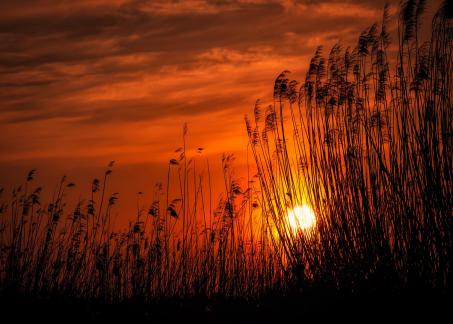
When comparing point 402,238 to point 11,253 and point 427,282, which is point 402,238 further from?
point 11,253

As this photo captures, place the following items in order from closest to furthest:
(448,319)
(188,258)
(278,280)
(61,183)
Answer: (448,319), (278,280), (188,258), (61,183)

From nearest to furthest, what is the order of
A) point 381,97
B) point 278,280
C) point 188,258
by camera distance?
point 381,97
point 278,280
point 188,258

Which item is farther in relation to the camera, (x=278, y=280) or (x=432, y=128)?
(x=278, y=280)

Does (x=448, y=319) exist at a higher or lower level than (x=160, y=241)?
lower

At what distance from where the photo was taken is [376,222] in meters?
3.18

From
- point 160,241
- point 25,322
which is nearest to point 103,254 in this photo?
point 160,241

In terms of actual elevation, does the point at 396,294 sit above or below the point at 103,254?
below

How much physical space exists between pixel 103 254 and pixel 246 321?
2.13 meters

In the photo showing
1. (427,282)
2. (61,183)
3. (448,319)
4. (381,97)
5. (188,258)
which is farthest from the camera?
(61,183)

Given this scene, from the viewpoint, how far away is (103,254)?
523cm

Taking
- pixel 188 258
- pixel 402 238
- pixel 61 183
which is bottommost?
pixel 402 238

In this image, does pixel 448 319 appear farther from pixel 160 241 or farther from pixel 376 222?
pixel 160 241

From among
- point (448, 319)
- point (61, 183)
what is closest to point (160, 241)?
point (61, 183)

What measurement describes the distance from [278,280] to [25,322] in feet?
6.28
